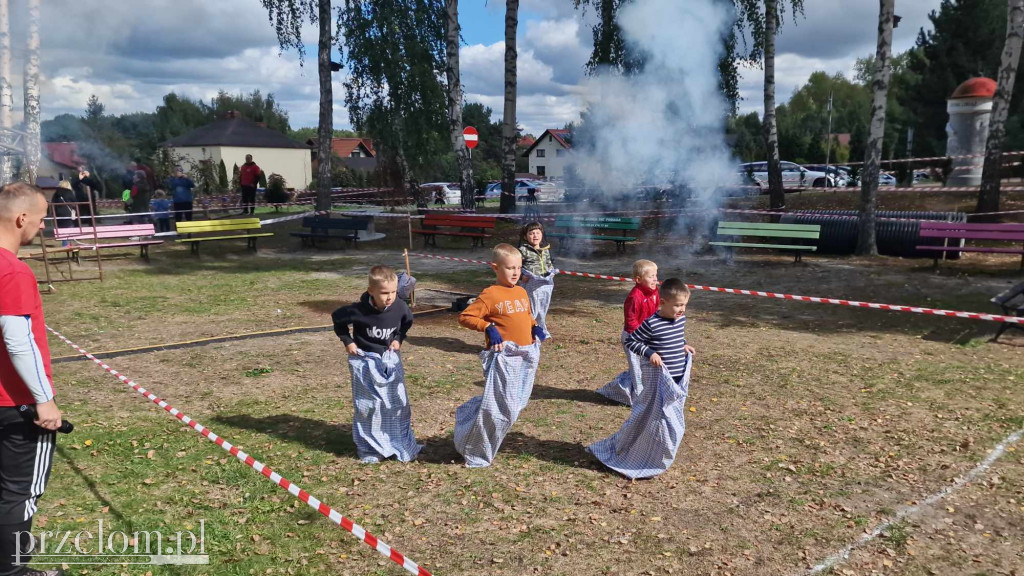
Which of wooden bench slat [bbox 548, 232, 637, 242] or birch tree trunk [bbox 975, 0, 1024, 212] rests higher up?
birch tree trunk [bbox 975, 0, 1024, 212]

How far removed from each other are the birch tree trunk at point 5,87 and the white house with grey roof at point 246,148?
37.8 meters

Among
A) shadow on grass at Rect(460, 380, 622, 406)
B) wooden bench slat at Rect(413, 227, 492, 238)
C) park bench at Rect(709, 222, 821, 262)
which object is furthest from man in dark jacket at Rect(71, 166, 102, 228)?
park bench at Rect(709, 222, 821, 262)

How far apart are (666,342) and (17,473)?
4048 millimetres

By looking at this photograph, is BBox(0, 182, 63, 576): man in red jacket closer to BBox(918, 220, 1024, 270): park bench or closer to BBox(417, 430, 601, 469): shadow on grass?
BBox(417, 430, 601, 469): shadow on grass

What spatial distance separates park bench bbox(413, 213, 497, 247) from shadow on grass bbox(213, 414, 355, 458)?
1274cm

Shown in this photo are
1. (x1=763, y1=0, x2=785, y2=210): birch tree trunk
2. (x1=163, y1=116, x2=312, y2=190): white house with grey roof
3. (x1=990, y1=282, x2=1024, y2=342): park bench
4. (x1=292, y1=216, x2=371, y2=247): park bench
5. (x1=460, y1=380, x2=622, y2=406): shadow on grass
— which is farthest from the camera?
(x1=163, y1=116, x2=312, y2=190): white house with grey roof

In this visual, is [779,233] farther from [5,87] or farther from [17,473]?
[5,87]

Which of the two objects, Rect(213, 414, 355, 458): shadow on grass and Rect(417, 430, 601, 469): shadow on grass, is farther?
Rect(213, 414, 355, 458): shadow on grass

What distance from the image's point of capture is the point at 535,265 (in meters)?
8.41

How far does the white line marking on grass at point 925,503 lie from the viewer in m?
4.08

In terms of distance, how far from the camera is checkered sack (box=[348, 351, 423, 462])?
5.14m

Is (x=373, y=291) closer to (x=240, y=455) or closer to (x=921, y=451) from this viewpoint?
(x=240, y=455)

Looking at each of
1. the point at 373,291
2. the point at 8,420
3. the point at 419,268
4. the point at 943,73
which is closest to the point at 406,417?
the point at 373,291

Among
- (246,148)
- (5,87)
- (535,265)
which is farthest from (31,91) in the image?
(246,148)
